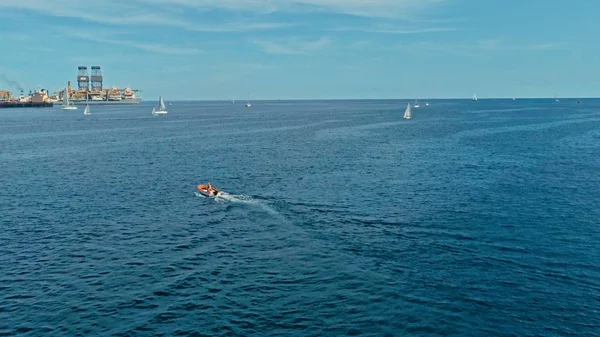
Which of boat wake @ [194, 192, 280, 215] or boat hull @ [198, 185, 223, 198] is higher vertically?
boat hull @ [198, 185, 223, 198]

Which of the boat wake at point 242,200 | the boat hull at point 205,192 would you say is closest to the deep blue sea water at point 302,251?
the boat wake at point 242,200

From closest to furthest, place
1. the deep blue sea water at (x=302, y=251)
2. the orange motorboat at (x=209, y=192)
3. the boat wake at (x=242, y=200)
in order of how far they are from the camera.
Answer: the deep blue sea water at (x=302, y=251)
the boat wake at (x=242, y=200)
the orange motorboat at (x=209, y=192)

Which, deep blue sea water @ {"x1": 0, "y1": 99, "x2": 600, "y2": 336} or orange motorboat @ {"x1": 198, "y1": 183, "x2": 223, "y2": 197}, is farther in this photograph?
orange motorboat @ {"x1": 198, "y1": 183, "x2": 223, "y2": 197}

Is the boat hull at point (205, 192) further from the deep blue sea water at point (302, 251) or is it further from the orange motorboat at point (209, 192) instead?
the deep blue sea water at point (302, 251)

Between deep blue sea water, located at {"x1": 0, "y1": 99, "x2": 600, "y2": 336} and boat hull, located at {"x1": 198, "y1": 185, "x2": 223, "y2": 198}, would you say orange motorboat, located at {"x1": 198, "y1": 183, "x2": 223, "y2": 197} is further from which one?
deep blue sea water, located at {"x1": 0, "y1": 99, "x2": 600, "y2": 336}

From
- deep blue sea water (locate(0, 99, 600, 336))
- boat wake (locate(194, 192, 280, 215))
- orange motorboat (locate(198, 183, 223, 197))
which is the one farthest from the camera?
orange motorboat (locate(198, 183, 223, 197))

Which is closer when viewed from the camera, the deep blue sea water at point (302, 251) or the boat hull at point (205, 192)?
the deep blue sea water at point (302, 251)

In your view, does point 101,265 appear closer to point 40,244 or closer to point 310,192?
point 40,244

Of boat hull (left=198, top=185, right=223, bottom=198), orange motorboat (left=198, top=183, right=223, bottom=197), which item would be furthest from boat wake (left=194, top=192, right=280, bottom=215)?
orange motorboat (left=198, top=183, right=223, bottom=197)

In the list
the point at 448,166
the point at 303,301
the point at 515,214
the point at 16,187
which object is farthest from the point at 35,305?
the point at 448,166

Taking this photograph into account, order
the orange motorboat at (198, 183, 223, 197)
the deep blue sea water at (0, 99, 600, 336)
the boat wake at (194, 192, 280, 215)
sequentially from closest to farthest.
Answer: the deep blue sea water at (0, 99, 600, 336) → the boat wake at (194, 192, 280, 215) → the orange motorboat at (198, 183, 223, 197)
